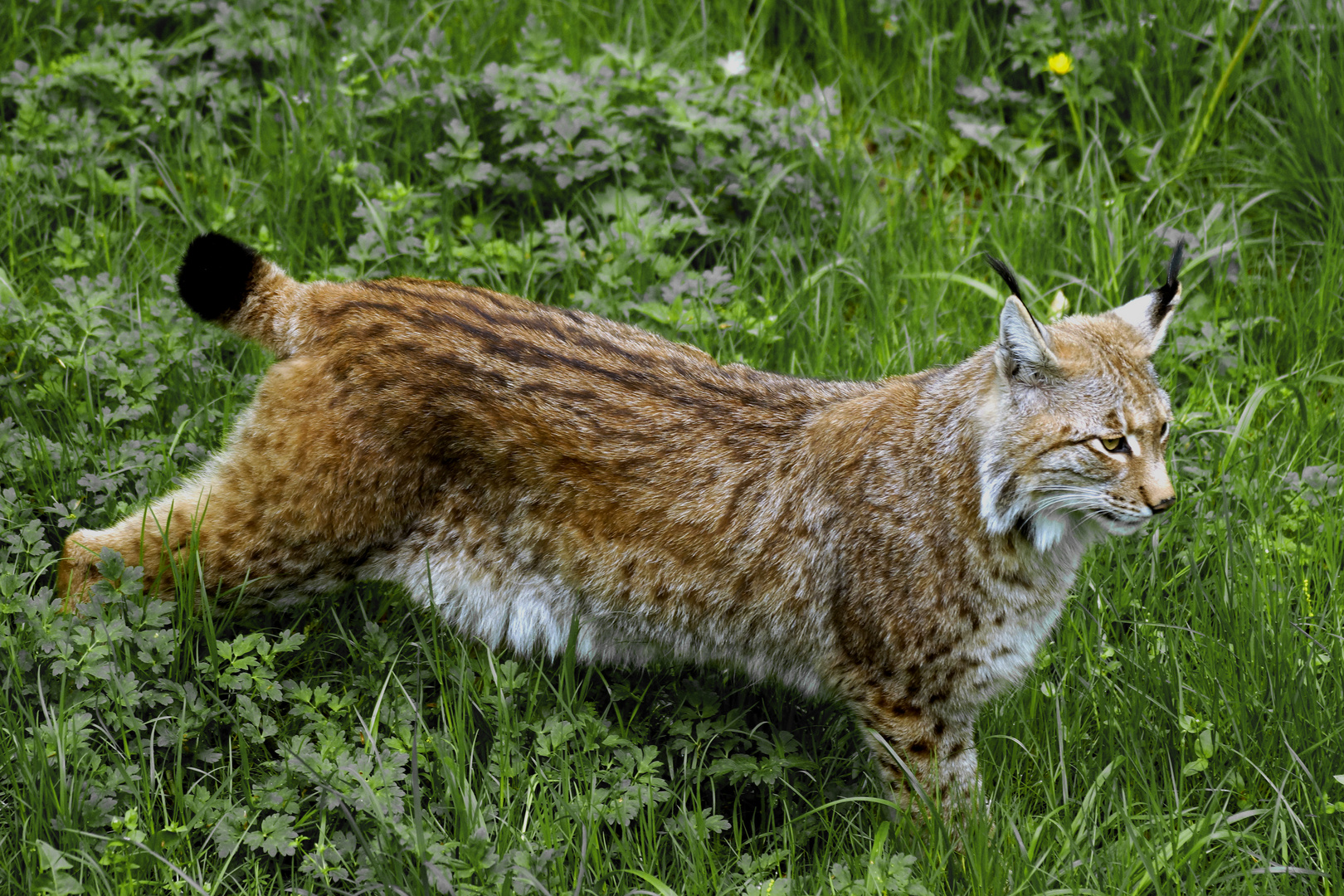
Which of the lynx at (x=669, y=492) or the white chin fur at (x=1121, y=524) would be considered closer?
the white chin fur at (x=1121, y=524)

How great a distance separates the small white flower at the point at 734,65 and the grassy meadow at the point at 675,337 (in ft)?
0.07

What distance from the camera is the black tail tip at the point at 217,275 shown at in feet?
11.8

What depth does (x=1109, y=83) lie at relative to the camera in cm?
576

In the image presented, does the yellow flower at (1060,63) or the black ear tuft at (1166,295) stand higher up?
the yellow flower at (1060,63)

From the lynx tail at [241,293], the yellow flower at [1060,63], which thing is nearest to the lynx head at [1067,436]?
the lynx tail at [241,293]

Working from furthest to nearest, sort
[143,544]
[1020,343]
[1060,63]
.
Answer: [1060,63]
[143,544]
[1020,343]

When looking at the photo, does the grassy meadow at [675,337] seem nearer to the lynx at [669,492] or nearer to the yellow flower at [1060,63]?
the yellow flower at [1060,63]

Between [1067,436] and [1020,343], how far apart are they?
9.8 inches

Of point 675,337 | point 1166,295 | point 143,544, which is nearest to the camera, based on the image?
point 1166,295

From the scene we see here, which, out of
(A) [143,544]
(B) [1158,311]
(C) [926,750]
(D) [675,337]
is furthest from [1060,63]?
(A) [143,544]

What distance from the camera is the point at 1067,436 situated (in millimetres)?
3258

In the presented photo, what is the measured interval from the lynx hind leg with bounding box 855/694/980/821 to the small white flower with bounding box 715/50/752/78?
3.12 m

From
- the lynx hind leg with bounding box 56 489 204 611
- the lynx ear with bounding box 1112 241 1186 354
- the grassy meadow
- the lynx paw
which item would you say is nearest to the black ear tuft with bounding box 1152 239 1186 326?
the lynx ear with bounding box 1112 241 1186 354

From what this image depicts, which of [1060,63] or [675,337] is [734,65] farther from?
[675,337]
